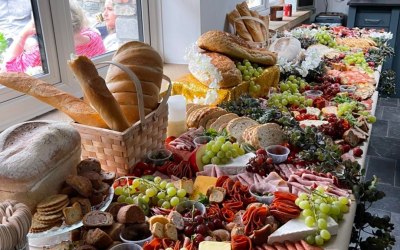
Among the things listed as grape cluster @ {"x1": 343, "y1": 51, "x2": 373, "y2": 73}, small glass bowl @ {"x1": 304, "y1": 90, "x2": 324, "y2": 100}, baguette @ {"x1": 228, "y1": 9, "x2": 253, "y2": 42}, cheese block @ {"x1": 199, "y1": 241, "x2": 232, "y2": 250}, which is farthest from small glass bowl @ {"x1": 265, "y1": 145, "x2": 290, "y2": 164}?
grape cluster @ {"x1": 343, "y1": 51, "x2": 373, "y2": 73}

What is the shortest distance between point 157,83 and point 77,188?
18.4 inches

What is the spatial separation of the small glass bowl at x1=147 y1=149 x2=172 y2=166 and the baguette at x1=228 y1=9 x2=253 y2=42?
1.30 m

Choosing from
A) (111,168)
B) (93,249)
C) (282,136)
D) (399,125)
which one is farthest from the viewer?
(399,125)

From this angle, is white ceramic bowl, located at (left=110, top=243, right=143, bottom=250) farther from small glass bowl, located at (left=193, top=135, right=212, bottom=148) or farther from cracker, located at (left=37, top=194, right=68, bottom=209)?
small glass bowl, located at (left=193, top=135, right=212, bottom=148)

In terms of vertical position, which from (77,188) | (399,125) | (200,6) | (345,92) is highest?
(200,6)

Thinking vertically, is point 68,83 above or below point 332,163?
above

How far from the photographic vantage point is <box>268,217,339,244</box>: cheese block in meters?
0.88

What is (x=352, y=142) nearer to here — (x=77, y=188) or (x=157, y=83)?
(x=157, y=83)

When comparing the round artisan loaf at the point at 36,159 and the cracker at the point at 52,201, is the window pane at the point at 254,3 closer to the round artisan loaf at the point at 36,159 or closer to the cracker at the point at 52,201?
the round artisan loaf at the point at 36,159

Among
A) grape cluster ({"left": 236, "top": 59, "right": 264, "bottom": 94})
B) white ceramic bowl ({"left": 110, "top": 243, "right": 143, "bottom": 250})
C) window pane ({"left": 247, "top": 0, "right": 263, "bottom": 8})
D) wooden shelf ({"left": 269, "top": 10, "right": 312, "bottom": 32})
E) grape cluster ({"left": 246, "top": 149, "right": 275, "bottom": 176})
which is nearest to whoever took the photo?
white ceramic bowl ({"left": 110, "top": 243, "right": 143, "bottom": 250})

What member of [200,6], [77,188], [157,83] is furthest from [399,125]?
[77,188]

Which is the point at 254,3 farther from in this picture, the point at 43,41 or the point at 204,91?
the point at 43,41

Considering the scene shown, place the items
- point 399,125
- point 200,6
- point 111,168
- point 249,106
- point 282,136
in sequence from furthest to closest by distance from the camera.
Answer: point 399,125 → point 200,6 → point 249,106 → point 282,136 → point 111,168

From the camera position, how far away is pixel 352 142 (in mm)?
1387
